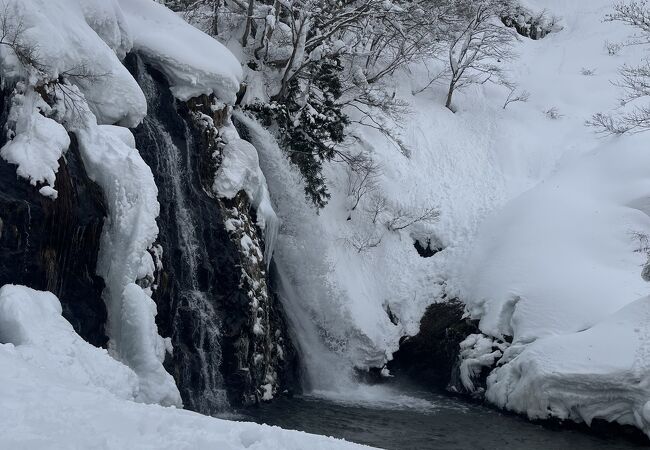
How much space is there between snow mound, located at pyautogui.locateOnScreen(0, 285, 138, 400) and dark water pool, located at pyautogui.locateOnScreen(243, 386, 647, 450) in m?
3.79

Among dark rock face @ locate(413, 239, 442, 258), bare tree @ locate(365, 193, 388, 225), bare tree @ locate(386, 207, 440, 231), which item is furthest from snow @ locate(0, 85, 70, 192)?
dark rock face @ locate(413, 239, 442, 258)

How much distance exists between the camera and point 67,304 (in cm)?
799

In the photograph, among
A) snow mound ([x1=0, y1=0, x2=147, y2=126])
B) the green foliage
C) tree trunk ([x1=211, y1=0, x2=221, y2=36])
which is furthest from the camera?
tree trunk ([x1=211, y1=0, x2=221, y2=36])

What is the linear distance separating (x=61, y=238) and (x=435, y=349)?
928 cm

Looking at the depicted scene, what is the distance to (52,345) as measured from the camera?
6422mm

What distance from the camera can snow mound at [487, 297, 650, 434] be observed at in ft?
35.0

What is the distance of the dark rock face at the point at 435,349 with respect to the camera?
14.4m

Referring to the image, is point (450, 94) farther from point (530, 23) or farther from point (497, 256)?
point (530, 23)

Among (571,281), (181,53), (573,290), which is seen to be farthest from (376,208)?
(181,53)

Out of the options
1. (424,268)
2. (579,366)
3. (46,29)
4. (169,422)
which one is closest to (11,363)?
(169,422)

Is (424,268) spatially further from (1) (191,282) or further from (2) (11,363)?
(2) (11,363)

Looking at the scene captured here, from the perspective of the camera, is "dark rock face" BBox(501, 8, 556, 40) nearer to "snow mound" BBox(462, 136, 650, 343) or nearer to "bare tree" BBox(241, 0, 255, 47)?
"snow mound" BBox(462, 136, 650, 343)

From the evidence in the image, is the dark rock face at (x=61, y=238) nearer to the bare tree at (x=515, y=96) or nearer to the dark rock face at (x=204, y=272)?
the dark rock face at (x=204, y=272)

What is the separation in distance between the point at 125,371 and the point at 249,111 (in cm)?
964
